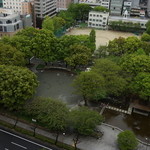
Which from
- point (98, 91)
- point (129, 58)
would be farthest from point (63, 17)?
point (98, 91)

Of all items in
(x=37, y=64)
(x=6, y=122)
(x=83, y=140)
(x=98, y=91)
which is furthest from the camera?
(x=37, y=64)

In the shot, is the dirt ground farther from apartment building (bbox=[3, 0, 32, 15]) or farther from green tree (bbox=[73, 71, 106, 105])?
green tree (bbox=[73, 71, 106, 105])

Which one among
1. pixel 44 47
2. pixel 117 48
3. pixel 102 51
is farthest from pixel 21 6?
pixel 117 48

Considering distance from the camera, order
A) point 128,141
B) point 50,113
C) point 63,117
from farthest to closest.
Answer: point 50,113 → point 63,117 → point 128,141

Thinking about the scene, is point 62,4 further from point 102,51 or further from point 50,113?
point 50,113

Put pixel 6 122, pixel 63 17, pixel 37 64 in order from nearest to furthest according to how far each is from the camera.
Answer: pixel 6 122
pixel 37 64
pixel 63 17

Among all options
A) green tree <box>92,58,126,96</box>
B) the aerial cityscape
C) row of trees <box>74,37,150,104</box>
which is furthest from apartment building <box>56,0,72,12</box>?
green tree <box>92,58,126,96</box>

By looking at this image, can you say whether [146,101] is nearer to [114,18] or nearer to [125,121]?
[125,121]
